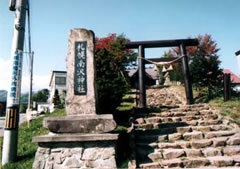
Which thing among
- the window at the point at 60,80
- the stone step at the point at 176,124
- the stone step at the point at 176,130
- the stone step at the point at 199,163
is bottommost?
the stone step at the point at 199,163

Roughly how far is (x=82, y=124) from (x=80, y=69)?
1580 mm

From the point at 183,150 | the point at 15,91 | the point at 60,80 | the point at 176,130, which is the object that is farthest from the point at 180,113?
the point at 60,80

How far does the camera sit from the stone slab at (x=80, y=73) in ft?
17.5

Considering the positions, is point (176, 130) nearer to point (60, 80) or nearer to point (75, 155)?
point (75, 155)

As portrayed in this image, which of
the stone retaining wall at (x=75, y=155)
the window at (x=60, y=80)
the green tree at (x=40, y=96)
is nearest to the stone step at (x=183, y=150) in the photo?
the stone retaining wall at (x=75, y=155)

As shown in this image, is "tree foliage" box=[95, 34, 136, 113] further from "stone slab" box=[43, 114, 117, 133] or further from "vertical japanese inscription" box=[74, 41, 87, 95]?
"stone slab" box=[43, 114, 117, 133]

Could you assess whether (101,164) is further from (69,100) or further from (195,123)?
(195,123)

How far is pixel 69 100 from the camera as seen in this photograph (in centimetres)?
540

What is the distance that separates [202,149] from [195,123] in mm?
1754

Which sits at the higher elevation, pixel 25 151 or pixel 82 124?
pixel 82 124

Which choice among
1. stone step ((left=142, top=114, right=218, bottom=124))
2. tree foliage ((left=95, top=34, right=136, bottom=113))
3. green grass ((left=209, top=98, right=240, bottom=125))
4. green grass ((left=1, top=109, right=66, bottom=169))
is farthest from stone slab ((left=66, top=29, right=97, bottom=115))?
green grass ((left=209, top=98, right=240, bottom=125))

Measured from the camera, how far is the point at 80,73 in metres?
5.52

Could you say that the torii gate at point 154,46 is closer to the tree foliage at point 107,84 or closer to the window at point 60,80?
the tree foliage at point 107,84

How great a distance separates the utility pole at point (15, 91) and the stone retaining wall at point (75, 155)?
1154mm
